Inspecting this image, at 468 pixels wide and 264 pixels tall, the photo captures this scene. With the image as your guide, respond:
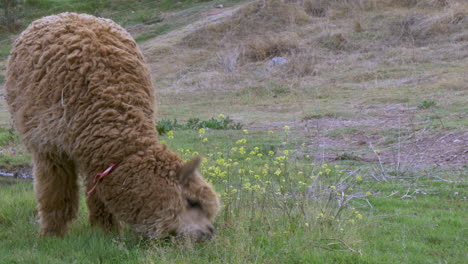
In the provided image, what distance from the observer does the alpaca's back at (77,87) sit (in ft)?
16.5

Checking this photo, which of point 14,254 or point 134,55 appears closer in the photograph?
point 14,254

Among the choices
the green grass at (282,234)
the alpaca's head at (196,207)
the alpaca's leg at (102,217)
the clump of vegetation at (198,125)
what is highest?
the alpaca's head at (196,207)

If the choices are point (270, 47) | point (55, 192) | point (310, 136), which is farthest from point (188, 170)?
point (270, 47)

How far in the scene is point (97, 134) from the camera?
4.94 meters

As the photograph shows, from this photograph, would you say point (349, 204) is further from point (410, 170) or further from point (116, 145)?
point (116, 145)

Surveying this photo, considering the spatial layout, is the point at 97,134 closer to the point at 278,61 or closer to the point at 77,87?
the point at 77,87

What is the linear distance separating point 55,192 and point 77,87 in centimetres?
114

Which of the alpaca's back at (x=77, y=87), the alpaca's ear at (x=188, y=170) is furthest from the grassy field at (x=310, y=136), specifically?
the alpaca's back at (x=77, y=87)

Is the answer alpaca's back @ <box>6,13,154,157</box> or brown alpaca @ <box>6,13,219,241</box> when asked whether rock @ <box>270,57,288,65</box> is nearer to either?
brown alpaca @ <box>6,13,219,241</box>

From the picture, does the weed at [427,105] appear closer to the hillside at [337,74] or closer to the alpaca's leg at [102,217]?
the hillside at [337,74]

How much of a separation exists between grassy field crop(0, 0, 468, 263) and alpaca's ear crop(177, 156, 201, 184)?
0.55 metres

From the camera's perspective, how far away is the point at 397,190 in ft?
26.6

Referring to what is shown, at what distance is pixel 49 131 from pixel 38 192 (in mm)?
793

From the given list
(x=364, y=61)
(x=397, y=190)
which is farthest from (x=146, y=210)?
(x=364, y=61)
